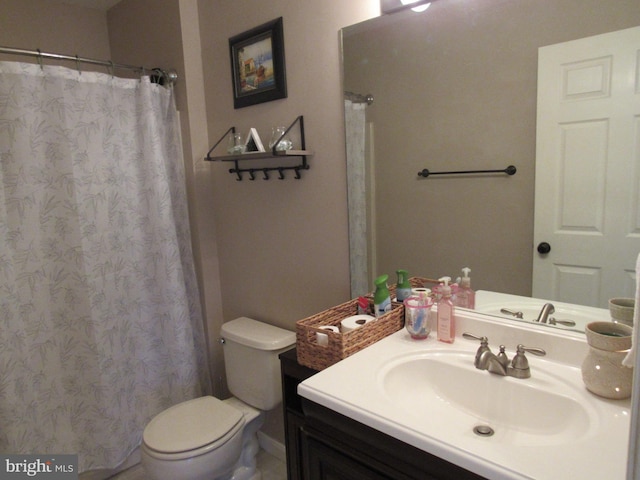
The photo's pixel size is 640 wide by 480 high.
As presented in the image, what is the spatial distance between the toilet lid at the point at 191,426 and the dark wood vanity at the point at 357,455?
22.4 inches

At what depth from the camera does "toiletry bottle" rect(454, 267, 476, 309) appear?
53.8 inches

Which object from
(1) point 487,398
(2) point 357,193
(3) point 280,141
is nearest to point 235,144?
(3) point 280,141

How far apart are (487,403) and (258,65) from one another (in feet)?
5.25

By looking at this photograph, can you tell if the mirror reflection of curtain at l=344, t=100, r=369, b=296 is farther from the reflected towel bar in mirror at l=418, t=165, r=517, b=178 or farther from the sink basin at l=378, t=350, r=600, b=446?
the sink basin at l=378, t=350, r=600, b=446

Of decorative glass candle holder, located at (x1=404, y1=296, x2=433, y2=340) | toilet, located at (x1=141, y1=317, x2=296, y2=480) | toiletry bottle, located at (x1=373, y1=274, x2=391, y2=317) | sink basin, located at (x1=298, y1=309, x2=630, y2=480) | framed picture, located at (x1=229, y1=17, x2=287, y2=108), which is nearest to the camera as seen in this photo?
sink basin, located at (x1=298, y1=309, x2=630, y2=480)

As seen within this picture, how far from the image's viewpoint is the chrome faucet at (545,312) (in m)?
1.22

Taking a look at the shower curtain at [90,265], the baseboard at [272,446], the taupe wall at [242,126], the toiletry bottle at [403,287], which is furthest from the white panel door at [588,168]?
the shower curtain at [90,265]

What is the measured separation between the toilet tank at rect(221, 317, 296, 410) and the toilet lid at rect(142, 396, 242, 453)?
0.42 ft

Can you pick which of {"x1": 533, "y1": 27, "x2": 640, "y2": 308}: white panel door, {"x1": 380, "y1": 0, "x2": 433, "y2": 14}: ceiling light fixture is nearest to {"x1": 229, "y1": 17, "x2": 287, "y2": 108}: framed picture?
{"x1": 380, "y1": 0, "x2": 433, "y2": 14}: ceiling light fixture

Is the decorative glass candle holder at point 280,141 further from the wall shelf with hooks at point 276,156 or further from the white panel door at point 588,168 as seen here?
the white panel door at point 588,168

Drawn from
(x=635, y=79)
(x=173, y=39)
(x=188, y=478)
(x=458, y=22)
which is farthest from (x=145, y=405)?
(x=635, y=79)

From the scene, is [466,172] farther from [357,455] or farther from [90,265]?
[90,265]

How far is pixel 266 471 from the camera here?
6.79 feet

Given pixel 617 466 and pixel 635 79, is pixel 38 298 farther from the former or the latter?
pixel 635 79
